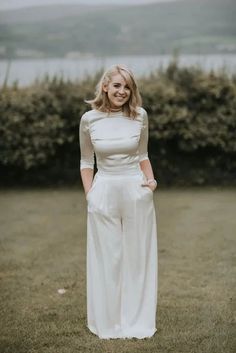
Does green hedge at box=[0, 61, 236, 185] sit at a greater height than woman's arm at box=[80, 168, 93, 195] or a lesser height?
lesser

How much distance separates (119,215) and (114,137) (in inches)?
19.3

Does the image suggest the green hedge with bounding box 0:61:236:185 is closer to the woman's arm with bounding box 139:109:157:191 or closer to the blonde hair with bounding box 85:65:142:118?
the woman's arm with bounding box 139:109:157:191

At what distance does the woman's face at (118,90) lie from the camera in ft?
12.9

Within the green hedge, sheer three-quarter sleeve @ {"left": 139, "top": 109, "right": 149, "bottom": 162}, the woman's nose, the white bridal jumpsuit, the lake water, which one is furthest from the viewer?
the lake water

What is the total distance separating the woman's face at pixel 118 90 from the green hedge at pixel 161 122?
570 cm

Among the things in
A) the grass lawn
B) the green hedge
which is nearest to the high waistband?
the grass lawn

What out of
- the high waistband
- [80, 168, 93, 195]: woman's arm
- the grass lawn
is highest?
the high waistband

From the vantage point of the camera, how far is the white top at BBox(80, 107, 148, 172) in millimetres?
4000

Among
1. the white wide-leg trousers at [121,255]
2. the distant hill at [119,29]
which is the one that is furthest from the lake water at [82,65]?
the white wide-leg trousers at [121,255]

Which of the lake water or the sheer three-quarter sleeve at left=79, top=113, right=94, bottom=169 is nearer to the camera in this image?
the sheer three-quarter sleeve at left=79, top=113, right=94, bottom=169

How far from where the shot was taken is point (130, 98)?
4008mm

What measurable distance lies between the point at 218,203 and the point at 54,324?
4816mm

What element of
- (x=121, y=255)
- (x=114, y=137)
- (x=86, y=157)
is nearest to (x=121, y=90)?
(x=114, y=137)

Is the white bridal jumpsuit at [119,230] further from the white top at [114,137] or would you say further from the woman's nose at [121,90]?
the woman's nose at [121,90]
